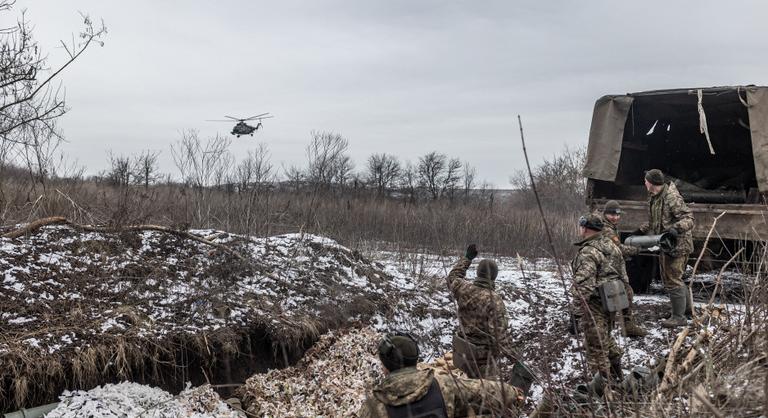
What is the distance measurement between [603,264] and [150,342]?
466 cm

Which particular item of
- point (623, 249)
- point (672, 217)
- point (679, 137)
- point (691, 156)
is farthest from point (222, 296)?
point (691, 156)

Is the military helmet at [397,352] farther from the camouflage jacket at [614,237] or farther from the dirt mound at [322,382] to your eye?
the camouflage jacket at [614,237]

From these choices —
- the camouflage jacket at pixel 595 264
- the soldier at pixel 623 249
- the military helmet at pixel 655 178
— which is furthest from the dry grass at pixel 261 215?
the military helmet at pixel 655 178

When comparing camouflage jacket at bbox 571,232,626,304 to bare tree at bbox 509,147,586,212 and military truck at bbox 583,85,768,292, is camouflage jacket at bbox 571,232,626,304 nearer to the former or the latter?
military truck at bbox 583,85,768,292

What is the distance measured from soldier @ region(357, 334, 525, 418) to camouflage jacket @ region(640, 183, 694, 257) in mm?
4293

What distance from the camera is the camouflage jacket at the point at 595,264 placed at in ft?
19.0

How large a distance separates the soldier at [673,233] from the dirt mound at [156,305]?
373 cm

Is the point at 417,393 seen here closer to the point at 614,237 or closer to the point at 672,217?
the point at 614,237

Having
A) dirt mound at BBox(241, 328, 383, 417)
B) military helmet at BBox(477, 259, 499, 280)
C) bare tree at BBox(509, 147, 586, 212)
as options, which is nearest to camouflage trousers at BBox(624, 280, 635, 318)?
military helmet at BBox(477, 259, 499, 280)

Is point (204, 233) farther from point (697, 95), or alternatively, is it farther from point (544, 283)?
point (697, 95)

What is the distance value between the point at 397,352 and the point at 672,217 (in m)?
4.95

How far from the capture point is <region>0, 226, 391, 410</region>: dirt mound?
578cm

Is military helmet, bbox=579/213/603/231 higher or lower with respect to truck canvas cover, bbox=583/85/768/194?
lower

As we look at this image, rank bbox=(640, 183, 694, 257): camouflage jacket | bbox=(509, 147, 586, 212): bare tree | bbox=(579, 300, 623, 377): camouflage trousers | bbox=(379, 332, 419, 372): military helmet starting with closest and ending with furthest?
bbox=(379, 332, 419, 372): military helmet < bbox=(579, 300, 623, 377): camouflage trousers < bbox=(640, 183, 694, 257): camouflage jacket < bbox=(509, 147, 586, 212): bare tree
